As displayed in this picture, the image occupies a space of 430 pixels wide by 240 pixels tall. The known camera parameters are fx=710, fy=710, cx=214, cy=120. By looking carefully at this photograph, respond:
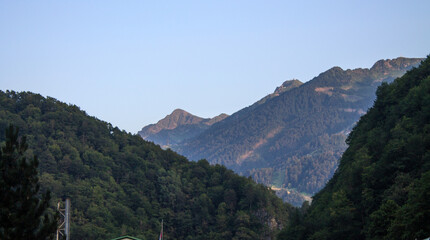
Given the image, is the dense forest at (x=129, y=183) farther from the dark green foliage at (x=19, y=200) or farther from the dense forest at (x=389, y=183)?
the dark green foliage at (x=19, y=200)

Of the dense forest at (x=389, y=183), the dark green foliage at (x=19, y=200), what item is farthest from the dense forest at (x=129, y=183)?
the dark green foliage at (x=19, y=200)

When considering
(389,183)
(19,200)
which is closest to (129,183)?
(389,183)

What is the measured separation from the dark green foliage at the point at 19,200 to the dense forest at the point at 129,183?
88.7 metres

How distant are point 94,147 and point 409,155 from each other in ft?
350

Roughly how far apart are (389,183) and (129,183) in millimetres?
91771

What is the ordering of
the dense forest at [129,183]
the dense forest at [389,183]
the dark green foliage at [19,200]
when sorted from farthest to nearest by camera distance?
the dense forest at [129,183]
the dense forest at [389,183]
the dark green foliage at [19,200]

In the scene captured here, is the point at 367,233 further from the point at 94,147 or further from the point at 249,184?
the point at 94,147

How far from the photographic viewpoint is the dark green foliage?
36.3 m

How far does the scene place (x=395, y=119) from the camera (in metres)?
86.8

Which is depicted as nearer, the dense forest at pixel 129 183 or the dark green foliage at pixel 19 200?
the dark green foliage at pixel 19 200

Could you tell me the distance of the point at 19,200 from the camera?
3694cm

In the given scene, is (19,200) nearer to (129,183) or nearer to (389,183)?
(389,183)

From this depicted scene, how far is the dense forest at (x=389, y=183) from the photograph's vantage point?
54969 mm

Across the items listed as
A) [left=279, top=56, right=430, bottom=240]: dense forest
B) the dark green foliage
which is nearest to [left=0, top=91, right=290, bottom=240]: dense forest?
[left=279, top=56, right=430, bottom=240]: dense forest
